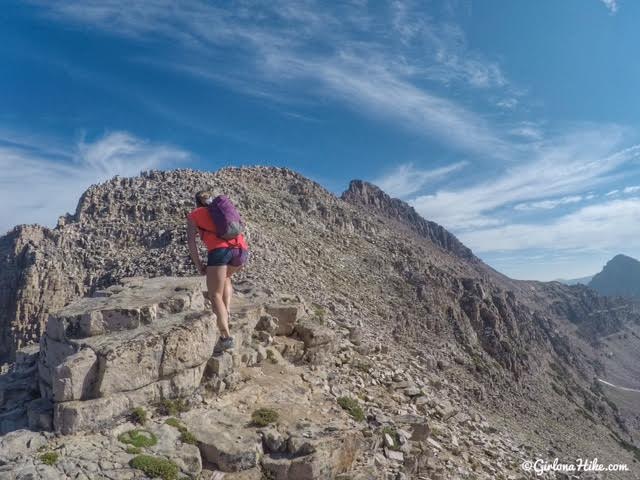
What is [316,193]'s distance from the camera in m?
89.1

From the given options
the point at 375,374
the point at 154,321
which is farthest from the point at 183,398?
the point at 375,374

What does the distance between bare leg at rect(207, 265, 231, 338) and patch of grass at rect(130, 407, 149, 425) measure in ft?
11.3

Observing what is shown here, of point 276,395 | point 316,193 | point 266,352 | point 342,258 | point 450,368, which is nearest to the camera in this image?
point 276,395

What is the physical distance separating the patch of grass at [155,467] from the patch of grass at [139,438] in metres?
0.53

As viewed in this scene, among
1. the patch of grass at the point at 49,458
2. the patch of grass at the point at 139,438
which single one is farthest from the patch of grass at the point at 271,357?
the patch of grass at the point at 49,458

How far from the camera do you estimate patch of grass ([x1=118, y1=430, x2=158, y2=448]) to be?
10.1 metres

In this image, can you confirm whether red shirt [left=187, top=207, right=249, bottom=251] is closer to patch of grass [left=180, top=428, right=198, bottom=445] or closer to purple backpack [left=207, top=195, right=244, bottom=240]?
purple backpack [left=207, top=195, right=244, bottom=240]

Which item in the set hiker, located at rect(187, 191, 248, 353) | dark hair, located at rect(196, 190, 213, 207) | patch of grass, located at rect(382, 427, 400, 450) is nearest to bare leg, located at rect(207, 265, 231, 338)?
hiker, located at rect(187, 191, 248, 353)

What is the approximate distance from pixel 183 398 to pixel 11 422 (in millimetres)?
4149

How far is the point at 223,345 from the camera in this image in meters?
13.8

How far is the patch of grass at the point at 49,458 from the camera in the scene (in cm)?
909

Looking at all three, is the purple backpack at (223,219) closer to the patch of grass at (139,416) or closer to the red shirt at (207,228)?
the red shirt at (207,228)

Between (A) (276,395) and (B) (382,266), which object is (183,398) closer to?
(A) (276,395)

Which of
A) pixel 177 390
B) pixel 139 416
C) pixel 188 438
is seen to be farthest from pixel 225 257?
pixel 188 438
